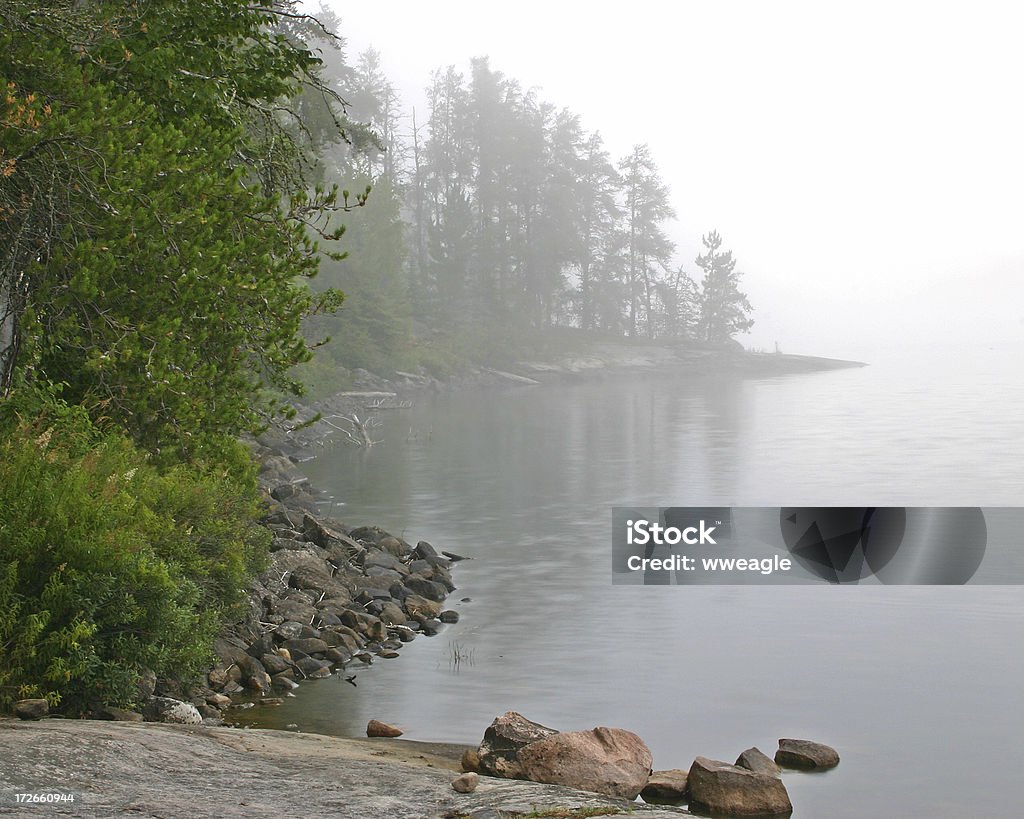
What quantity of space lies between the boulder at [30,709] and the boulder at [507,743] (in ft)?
11.1

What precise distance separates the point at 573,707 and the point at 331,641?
3281 millimetres

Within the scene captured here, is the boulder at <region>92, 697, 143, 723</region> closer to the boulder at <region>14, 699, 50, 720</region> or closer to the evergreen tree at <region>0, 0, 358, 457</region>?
the boulder at <region>14, 699, 50, 720</region>

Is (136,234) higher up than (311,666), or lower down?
higher up

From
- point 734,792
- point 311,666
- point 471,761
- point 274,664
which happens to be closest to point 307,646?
point 311,666

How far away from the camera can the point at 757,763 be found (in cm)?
1004

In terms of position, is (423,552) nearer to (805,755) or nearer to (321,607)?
(321,607)

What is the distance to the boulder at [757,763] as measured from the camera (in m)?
9.95

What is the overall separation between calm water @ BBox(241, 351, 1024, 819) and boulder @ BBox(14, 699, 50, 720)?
3.02m

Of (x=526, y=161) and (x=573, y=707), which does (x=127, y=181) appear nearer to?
(x=573, y=707)

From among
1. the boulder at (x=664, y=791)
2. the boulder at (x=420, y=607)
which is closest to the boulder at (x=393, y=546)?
the boulder at (x=420, y=607)

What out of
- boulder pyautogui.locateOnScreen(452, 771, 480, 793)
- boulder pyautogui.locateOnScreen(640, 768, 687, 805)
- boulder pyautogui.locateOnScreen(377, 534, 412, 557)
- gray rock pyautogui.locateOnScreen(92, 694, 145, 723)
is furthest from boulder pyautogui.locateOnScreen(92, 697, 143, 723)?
boulder pyautogui.locateOnScreen(377, 534, 412, 557)

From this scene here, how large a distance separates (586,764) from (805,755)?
2615 millimetres

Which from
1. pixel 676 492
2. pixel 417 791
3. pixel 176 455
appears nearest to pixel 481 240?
pixel 676 492

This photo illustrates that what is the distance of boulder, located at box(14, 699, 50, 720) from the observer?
902 cm
